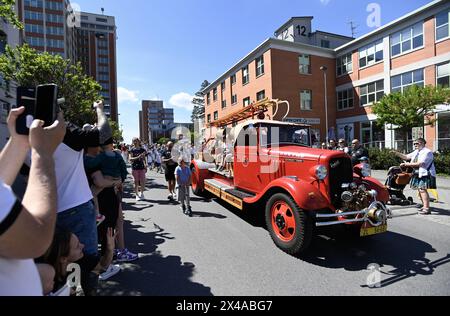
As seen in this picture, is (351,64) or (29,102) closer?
(29,102)

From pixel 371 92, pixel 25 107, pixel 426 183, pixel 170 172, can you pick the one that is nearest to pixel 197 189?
pixel 170 172

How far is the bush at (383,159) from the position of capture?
16.8 meters

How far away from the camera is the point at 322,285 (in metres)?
3.36

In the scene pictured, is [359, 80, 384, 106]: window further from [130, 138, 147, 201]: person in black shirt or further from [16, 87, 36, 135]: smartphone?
[16, 87, 36, 135]: smartphone

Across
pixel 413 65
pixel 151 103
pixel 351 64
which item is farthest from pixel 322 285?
pixel 151 103

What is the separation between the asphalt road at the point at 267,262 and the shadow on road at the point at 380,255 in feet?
0.04

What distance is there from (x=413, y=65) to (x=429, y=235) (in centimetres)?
2011

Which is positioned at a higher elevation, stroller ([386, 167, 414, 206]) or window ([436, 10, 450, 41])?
window ([436, 10, 450, 41])

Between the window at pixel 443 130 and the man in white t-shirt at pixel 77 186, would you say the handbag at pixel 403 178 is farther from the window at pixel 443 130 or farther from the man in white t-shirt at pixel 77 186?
the window at pixel 443 130

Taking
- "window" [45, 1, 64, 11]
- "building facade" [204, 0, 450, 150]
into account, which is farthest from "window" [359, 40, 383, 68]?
"window" [45, 1, 64, 11]

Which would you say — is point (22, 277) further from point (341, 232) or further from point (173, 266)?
point (341, 232)

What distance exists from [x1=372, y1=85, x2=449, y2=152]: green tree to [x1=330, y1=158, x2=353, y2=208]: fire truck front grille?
45.7 ft

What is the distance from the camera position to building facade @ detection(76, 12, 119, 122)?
10431cm
